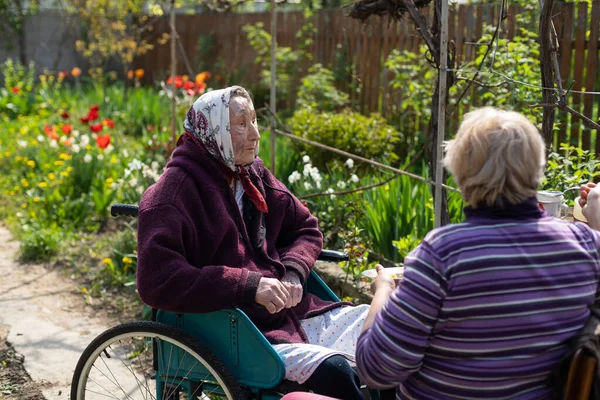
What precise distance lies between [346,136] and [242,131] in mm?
3290

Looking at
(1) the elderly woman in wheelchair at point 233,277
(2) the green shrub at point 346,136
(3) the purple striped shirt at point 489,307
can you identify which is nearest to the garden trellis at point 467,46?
(2) the green shrub at point 346,136

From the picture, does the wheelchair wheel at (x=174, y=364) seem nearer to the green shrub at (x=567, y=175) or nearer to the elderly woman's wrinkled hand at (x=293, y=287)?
the elderly woman's wrinkled hand at (x=293, y=287)

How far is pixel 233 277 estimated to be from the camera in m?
2.35

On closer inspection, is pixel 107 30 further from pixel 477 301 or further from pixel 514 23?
pixel 477 301

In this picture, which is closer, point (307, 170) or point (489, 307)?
point (489, 307)

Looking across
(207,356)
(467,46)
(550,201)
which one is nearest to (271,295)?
(207,356)

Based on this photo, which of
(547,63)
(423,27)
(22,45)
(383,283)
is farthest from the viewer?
(22,45)

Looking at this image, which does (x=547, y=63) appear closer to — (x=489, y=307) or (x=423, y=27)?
(x=423, y=27)

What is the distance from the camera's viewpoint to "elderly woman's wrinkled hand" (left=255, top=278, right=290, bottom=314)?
2355 millimetres

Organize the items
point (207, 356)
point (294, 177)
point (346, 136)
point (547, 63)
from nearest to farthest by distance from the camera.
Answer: point (207, 356)
point (547, 63)
point (294, 177)
point (346, 136)

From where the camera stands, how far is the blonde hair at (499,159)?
1.66 m

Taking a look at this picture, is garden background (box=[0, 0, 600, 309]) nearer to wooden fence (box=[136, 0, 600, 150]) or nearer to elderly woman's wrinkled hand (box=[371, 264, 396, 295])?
wooden fence (box=[136, 0, 600, 150])

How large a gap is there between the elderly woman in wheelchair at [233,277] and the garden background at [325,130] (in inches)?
40.3

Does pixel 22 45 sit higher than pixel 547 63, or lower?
lower
